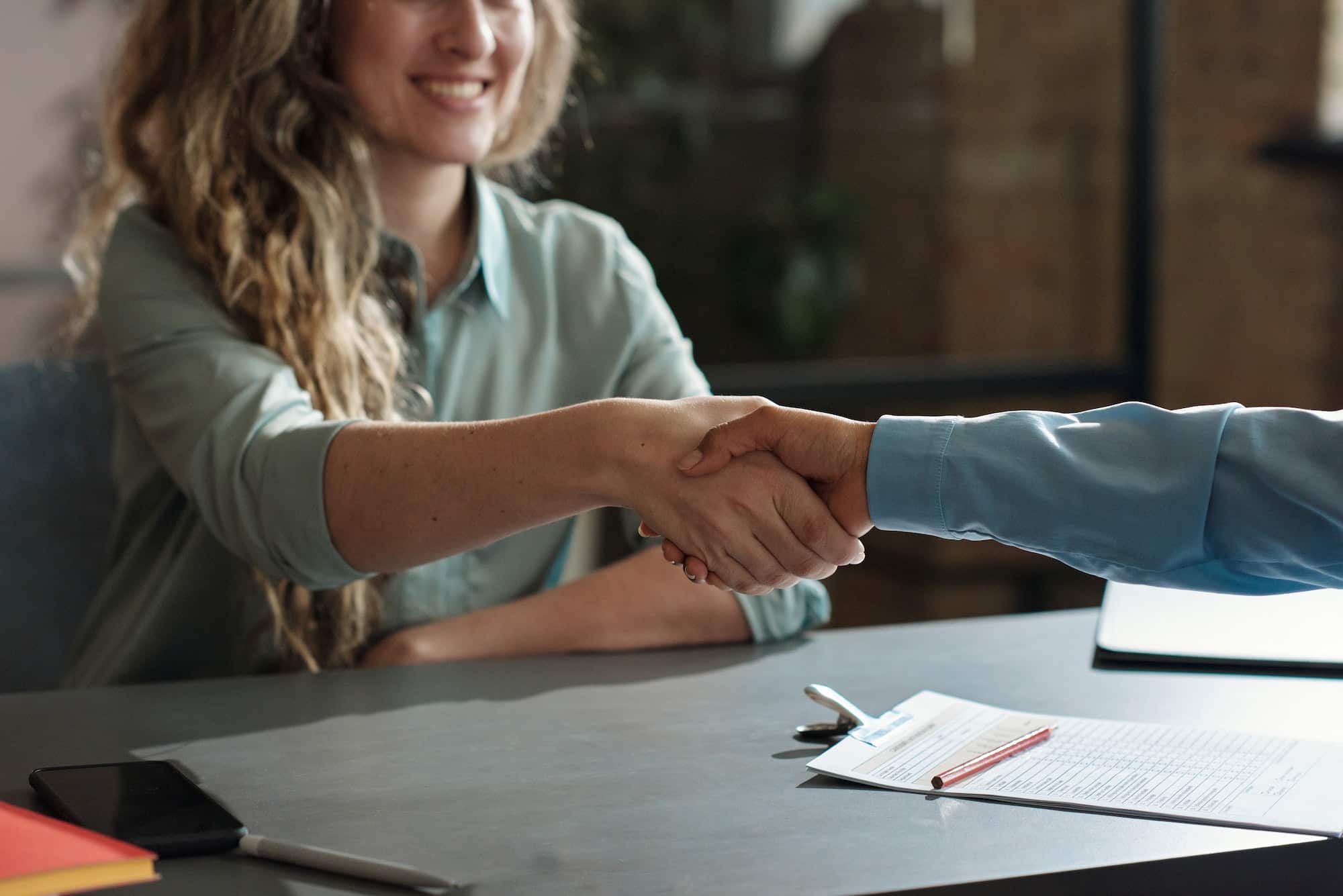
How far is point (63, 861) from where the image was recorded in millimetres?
700

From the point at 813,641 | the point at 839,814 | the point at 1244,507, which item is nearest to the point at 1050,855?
the point at 839,814

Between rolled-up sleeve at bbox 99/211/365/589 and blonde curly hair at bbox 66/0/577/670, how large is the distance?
0.05 m

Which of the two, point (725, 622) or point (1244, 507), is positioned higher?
point (1244, 507)

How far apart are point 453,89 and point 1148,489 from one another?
2.87ft

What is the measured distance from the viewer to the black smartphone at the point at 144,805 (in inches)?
31.5

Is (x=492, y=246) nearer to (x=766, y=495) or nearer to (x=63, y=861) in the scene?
(x=766, y=495)

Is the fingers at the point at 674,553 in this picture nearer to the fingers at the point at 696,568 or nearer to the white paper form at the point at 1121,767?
the fingers at the point at 696,568

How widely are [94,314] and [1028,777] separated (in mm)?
1328

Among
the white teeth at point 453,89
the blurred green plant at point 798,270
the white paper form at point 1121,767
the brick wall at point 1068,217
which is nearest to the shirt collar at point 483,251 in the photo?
the white teeth at point 453,89

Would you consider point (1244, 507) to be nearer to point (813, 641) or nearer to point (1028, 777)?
point (1028, 777)

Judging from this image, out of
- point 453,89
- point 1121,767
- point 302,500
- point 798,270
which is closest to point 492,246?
point 453,89

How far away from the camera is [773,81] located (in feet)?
11.2

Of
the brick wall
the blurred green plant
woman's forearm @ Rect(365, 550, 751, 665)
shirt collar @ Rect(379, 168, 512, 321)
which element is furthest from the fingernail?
the brick wall

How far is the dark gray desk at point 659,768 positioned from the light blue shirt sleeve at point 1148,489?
0.44ft
